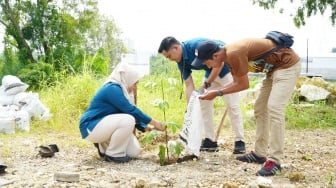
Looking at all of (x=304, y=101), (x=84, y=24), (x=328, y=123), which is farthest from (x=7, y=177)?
(x=84, y=24)

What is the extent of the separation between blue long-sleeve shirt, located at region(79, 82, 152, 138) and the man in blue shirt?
620mm

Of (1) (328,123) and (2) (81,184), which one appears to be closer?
(2) (81,184)

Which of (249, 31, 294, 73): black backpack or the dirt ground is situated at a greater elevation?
(249, 31, 294, 73): black backpack

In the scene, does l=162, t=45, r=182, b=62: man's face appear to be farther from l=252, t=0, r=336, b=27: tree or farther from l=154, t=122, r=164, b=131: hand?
l=252, t=0, r=336, b=27: tree

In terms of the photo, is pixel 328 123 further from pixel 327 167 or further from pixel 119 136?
pixel 119 136

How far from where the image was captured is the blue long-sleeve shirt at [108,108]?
451cm

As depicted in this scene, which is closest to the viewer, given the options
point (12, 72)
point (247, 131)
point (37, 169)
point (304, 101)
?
point (37, 169)

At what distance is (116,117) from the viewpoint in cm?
451

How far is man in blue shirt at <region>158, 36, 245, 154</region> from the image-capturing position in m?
4.73

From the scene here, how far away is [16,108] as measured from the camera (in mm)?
7406

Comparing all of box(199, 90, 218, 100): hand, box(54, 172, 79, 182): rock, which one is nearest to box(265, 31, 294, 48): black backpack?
box(199, 90, 218, 100): hand

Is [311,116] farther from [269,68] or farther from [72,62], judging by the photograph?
[72,62]

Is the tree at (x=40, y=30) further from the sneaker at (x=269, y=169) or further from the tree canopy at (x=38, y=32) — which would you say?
the sneaker at (x=269, y=169)

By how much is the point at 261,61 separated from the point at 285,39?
272mm
